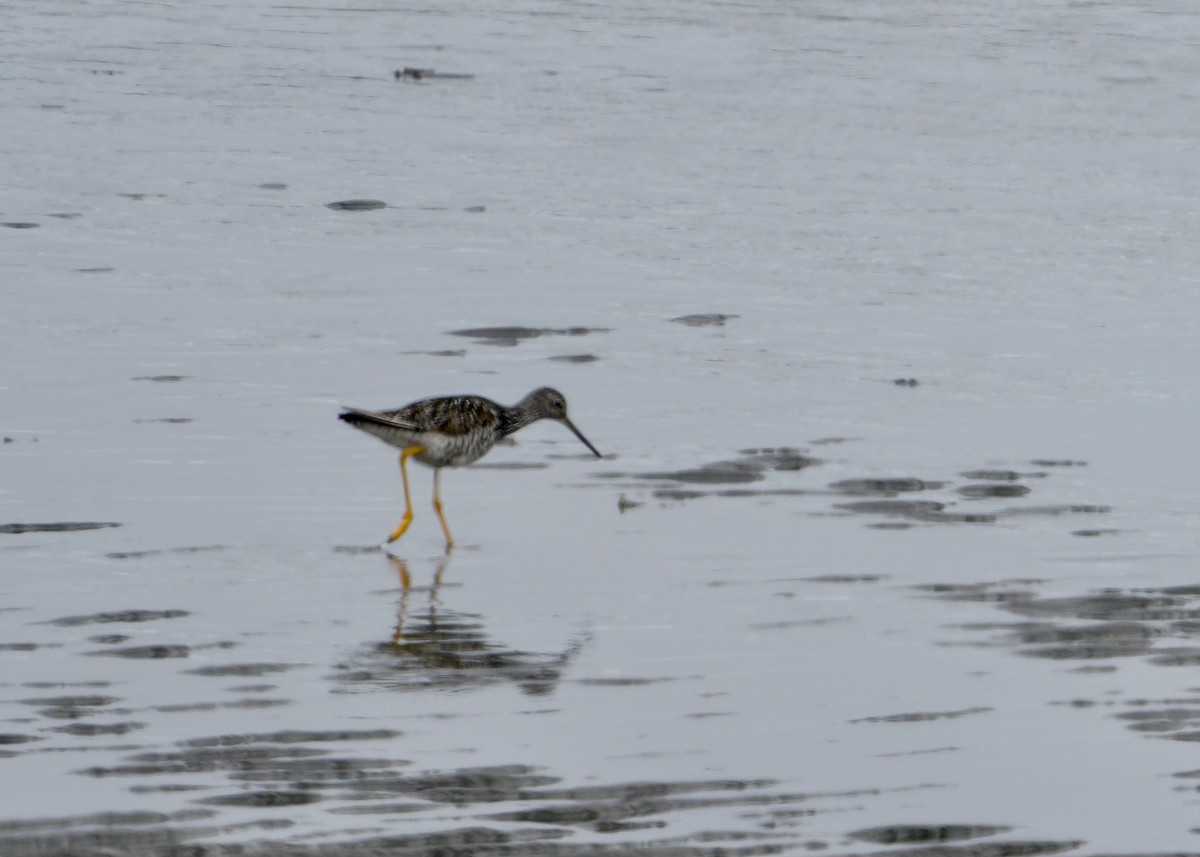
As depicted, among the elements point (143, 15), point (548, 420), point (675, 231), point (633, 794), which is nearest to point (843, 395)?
point (548, 420)

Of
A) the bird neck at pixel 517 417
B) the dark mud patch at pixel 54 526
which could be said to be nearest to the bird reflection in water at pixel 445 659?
the dark mud patch at pixel 54 526

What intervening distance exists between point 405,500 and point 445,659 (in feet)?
8.03

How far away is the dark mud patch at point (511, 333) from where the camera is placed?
42.2 feet

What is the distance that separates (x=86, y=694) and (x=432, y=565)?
7.51 feet

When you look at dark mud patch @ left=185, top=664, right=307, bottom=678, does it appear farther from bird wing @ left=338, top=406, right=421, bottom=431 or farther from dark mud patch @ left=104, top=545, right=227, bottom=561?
bird wing @ left=338, top=406, right=421, bottom=431

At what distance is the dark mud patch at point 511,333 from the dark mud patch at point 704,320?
0.55m

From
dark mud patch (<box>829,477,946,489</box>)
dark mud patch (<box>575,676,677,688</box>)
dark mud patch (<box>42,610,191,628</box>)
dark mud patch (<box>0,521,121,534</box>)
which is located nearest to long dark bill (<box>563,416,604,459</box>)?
dark mud patch (<box>829,477,946,489</box>)

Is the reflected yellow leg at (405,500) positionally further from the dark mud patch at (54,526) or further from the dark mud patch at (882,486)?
the dark mud patch at (882,486)

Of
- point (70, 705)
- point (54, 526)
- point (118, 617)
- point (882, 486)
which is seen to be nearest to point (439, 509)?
point (54, 526)

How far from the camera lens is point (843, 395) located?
38.5ft

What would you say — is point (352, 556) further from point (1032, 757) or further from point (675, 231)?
point (675, 231)

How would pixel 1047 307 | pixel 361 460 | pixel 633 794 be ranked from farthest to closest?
pixel 1047 307 → pixel 361 460 → pixel 633 794

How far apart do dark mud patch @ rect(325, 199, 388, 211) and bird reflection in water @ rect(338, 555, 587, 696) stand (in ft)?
30.1

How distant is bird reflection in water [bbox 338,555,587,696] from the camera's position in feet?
22.7
